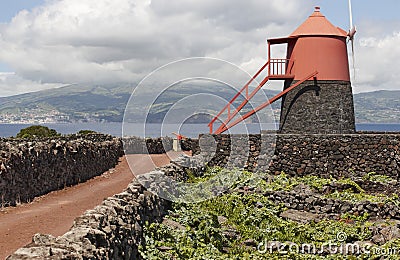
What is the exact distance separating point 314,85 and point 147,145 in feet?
50.3

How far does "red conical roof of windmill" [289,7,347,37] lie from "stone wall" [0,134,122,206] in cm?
1222

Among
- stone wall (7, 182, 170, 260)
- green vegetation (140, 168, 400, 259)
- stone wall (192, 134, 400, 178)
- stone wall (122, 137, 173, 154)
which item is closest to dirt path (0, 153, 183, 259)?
stone wall (7, 182, 170, 260)

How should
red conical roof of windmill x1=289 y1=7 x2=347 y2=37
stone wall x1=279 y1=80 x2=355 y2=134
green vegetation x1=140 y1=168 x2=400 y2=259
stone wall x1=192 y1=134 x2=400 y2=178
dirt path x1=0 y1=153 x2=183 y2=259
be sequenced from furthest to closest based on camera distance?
red conical roof of windmill x1=289 y1=7 x2=347 y2=37, stone wall x1=279 y1=80 x2=355 y2=134, stone wall x1=192 y1=134 x2=400 y2=178, dirt path x1=0 y1=153 x2=183 y2=259, green vegetation x1=140 y1=168 x2=400 y2=259

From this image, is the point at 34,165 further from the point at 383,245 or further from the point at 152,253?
the point at 383,245

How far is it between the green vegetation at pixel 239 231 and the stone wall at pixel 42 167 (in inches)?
204

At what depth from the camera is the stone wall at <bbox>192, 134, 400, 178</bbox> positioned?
79.1ft

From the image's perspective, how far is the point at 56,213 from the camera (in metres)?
15.3

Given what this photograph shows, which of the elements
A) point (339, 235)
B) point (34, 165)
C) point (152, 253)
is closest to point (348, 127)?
point (339, 235)

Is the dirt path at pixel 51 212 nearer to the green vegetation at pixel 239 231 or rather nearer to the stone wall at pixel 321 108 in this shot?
the green vegetation at pixel 239 231

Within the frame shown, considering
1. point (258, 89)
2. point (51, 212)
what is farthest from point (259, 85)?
point (51, 212)

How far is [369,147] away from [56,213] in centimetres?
1471

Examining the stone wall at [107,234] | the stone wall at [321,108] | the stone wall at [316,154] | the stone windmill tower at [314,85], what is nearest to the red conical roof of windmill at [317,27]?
the stone windmill tower at [314,85]

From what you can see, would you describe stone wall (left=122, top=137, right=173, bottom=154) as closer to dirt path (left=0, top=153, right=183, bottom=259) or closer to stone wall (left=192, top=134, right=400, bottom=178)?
stone wall (left=192, top=134, right=400, bottom=178)

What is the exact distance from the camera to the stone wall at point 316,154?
79.1ft
